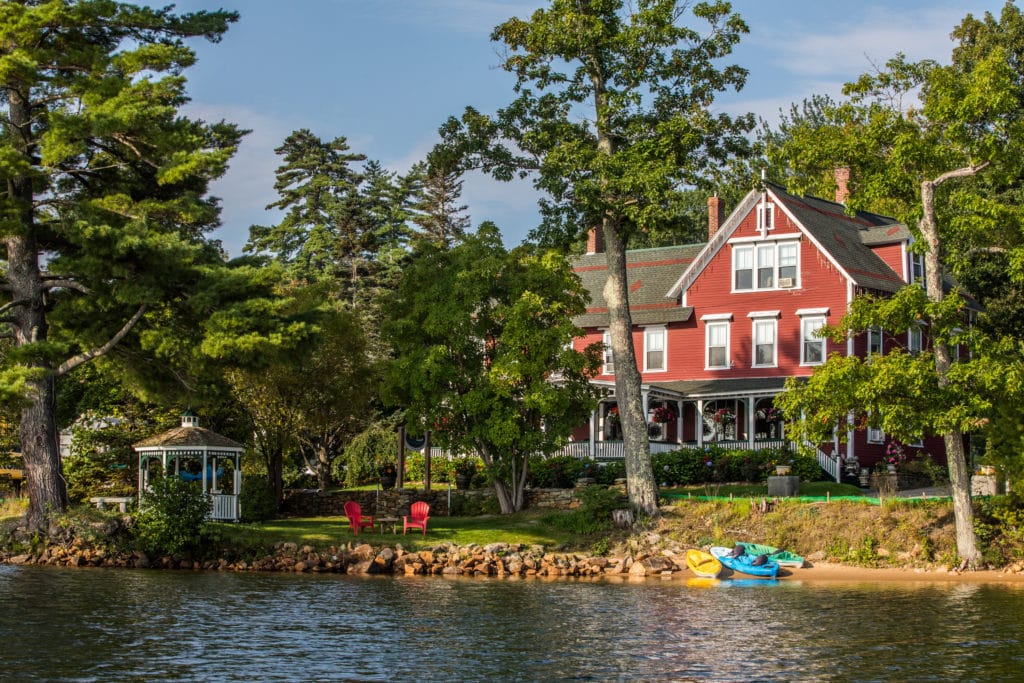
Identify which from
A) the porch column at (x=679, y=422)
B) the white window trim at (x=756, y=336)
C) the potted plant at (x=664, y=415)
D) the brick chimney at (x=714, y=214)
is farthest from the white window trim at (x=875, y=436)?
the brick chimney at (x=714, y=214)

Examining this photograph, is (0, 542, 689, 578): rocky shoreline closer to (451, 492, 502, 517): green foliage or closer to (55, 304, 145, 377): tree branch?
(55, 304, 145, 377): tree branch

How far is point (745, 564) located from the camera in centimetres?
3178

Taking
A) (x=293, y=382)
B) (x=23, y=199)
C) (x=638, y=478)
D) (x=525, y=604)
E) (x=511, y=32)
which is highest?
(x=511, y=32)

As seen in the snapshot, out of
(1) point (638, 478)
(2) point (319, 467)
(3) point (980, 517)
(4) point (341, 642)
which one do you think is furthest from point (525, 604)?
(2) point (319, 467)

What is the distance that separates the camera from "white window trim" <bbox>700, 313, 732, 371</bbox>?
48875mm

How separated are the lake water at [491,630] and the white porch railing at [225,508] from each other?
6.50 metres

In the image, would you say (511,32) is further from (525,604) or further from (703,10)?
(525,604)

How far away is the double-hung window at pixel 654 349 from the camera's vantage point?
50781 mm

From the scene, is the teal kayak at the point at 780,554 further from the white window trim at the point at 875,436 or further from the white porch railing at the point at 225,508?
the white porch railing at the point at 225,508

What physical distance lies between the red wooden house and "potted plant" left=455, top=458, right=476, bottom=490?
16.5 feet

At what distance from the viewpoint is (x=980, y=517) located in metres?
31.9

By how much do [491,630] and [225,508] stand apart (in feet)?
55.9

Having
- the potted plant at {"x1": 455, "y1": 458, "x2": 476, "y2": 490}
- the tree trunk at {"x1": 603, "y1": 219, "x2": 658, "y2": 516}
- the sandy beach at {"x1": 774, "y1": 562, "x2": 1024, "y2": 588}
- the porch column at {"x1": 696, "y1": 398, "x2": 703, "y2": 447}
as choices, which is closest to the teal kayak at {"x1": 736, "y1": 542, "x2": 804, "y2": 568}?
the sandy beach at {"x1": 774, "y1": 562, "x2": 1024, "y2": 588}

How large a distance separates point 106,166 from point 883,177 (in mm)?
20639
